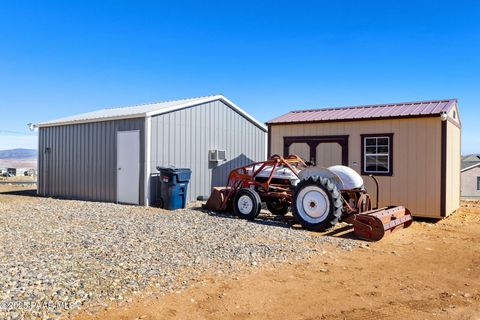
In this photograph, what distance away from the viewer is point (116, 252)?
5457 mm

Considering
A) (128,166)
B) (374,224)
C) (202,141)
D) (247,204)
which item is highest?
(202,141)

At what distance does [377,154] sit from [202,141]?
17.8 feet

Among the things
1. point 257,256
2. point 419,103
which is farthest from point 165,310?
point 419,103

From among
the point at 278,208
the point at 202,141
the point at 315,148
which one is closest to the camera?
the point at 278,208

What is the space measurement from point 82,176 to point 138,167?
3.00 meters

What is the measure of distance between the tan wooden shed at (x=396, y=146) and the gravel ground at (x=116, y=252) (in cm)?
348

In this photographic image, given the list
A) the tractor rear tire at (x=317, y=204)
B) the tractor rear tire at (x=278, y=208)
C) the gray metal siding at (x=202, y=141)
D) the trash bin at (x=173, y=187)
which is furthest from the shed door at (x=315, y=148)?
the trash bin at (x=173, y=187)

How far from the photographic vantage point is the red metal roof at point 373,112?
9.93 meters

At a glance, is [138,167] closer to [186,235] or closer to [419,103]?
[186,235]

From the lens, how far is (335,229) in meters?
8.02

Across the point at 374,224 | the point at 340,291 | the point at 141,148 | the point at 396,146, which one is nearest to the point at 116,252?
the point at 340,291

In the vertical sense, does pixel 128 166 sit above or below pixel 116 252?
above

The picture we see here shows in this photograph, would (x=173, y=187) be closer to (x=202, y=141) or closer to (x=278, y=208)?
(x=202, y=141)

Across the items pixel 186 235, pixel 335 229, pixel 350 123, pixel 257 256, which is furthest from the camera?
pixel 350 123
